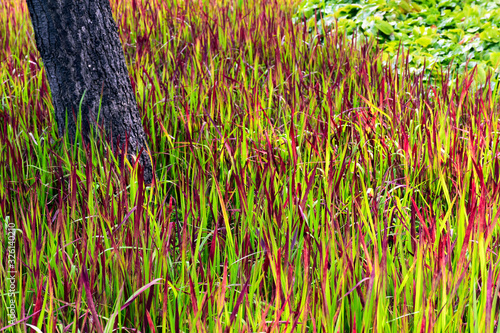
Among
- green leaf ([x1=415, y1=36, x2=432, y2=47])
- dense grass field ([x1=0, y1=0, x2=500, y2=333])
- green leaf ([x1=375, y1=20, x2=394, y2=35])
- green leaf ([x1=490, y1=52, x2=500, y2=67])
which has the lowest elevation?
dense grass field ([x1=0, y1=0, x2=500, y2=333])

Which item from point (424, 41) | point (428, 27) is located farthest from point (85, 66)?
point (428, 27)

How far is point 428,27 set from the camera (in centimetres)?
350

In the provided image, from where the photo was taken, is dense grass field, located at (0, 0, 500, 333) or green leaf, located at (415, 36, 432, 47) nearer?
dense grass field, located at (0, 0, 500, 333)

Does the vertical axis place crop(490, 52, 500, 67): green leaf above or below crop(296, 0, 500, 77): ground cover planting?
below

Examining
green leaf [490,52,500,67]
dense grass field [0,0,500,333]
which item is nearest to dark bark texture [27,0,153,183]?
dense grass field [0,0,500,333]

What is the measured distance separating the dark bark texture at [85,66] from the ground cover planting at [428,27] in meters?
1.78

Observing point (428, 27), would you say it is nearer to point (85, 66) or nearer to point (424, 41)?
point (424, 41)

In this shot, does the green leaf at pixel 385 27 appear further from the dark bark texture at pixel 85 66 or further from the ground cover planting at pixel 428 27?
the dark bark texture at pixel 85 66

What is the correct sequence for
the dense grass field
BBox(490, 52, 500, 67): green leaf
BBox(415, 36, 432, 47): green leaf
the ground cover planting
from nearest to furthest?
1. the dense grass field
2. BBox(490, 52, 500, 67): green leaf
3. the ground cover planting
4. BBox(415, 36, 432, 47): green leaf

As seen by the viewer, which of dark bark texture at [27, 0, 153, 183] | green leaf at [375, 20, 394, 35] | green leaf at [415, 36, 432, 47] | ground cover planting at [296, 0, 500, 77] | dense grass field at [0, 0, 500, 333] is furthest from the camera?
green leaf at [375, 20, 394, 35]

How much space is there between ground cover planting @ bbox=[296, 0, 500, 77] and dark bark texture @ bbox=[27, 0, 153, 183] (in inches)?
70.2

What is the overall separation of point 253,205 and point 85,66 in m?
0.89

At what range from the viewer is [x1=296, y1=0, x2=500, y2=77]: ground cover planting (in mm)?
3049

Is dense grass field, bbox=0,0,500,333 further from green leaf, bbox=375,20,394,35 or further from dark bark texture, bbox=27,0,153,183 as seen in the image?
green leaf, bbox=375,20,394,35
